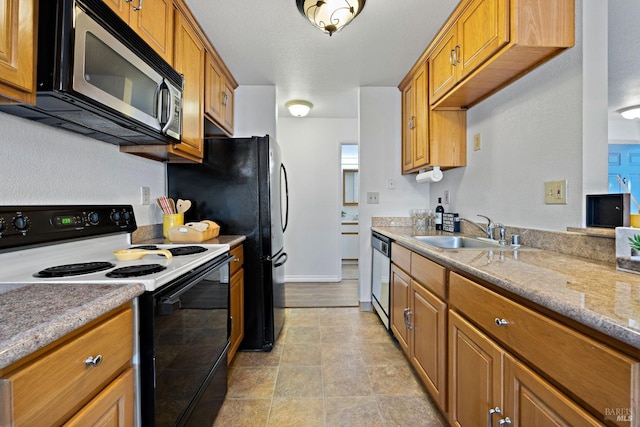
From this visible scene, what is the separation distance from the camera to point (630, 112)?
5.94 feet

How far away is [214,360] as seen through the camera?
4.77ft

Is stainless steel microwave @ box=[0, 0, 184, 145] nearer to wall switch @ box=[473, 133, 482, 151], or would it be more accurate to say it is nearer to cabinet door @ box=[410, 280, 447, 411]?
cabinet door @ box=[410, 280, 447, 411]

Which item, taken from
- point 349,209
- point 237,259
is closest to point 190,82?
point 237,259

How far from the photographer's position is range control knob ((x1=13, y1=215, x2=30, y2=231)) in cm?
99

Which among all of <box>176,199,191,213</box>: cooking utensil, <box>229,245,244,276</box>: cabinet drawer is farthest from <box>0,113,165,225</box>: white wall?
<box>229,245,244,276</box>: cabinet drawer

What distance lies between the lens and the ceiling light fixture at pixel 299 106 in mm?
3372

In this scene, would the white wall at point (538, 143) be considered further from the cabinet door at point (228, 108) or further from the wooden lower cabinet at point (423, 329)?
the cabinet door at point (228, 108)

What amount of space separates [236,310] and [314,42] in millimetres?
1970

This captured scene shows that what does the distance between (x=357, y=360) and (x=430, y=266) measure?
3.23 feet

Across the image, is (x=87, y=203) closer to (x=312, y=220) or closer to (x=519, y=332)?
(x=519, y=332)

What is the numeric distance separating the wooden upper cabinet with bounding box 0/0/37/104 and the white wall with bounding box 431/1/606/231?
2.02 m

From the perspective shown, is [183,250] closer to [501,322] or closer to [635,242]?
[501,322]

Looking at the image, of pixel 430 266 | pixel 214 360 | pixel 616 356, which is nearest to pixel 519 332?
pixel 616 356

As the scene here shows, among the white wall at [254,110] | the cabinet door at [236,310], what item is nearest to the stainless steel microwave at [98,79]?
the cabinet door at [236,310]
